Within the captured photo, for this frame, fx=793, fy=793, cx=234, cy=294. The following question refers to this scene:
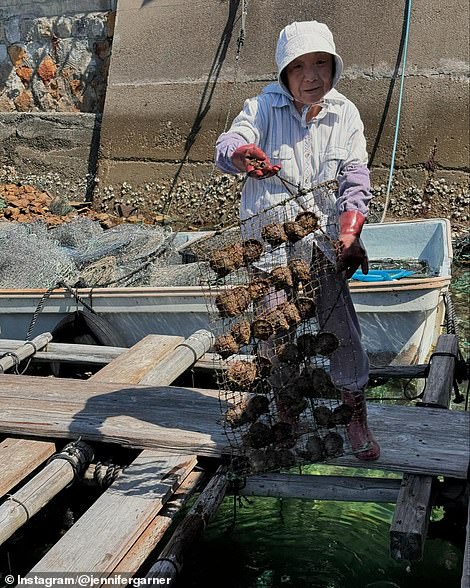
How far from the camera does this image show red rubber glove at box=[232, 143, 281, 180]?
11.2 feet

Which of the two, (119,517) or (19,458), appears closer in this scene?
(119,517)

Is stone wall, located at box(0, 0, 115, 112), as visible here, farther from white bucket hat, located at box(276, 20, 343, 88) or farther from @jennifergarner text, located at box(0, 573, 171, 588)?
@jennifergarner text, located at box(0, 573, 171, 588)

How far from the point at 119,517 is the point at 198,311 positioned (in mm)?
3665

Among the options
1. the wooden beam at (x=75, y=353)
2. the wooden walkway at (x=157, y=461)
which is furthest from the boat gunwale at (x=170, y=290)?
the wooden walkway at (x=157, y=461)

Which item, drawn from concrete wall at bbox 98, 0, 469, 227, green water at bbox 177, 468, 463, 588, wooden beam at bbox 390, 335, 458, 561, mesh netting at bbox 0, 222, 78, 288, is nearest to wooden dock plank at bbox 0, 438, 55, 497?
green water at bbox 177, 468, 463, 588

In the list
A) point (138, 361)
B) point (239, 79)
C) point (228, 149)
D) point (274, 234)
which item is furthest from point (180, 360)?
point (239, 79)

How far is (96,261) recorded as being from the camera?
→ 8008 millimetres

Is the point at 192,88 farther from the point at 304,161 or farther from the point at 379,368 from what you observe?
the point at 304,161

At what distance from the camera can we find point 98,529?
3.41m

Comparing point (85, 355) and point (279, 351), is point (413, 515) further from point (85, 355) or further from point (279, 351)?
point (85, 355)

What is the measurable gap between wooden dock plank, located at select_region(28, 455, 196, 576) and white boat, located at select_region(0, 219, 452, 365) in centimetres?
274

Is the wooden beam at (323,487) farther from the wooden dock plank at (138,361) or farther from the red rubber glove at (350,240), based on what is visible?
the wooden dock plank at (138,361)

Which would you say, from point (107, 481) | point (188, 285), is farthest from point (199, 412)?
point (188, 285)

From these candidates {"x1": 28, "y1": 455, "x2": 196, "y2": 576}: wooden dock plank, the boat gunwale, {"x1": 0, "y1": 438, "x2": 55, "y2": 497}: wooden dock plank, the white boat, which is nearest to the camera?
{"x1": 28, "y1": 455, "x2": 196, "y2": 576}: wooden dock plank
